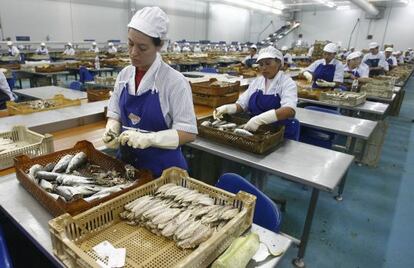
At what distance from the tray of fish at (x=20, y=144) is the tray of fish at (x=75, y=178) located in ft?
0.79

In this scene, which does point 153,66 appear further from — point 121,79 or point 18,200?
point 18,200

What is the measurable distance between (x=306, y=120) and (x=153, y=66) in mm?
2340

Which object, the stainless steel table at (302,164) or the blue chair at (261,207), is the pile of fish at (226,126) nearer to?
the stainless steel table at (302,164)

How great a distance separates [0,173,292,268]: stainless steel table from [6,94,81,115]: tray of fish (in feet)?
5.40

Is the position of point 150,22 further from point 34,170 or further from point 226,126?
point 226,126

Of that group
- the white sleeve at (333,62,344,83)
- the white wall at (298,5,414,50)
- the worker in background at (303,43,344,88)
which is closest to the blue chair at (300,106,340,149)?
the worker in background at (303,43,344,88)

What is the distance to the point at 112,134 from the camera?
181 centimetres

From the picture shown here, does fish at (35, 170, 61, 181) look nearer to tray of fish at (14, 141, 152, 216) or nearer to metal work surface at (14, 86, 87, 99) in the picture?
tray of fish at (14, 141, 152, 216)

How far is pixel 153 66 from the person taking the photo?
1663mm

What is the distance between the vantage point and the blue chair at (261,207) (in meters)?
1.45

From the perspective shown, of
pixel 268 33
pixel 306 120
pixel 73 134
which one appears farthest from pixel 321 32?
pixel 73 134

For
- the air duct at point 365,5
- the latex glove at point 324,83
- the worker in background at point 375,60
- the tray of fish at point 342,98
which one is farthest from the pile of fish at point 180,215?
the air duct at point 365,5

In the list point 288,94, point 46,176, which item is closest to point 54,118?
point 46,176

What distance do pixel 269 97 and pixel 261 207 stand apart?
155 centimetres
